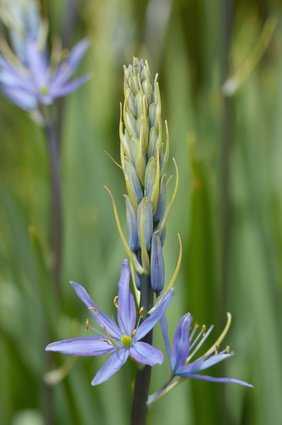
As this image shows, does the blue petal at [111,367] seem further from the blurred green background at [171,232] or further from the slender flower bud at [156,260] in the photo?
the blurred green background at [171,232]

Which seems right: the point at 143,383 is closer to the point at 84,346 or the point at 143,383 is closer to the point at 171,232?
the point at 84,346

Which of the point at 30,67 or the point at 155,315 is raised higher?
the point at 30,67

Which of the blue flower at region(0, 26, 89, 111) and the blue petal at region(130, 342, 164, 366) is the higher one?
the blue flower at region(0, 26, 89, 111)

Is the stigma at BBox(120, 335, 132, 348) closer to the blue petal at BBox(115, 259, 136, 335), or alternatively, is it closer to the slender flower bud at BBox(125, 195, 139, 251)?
the blue petal at BBox(115, 259, 136, 335)

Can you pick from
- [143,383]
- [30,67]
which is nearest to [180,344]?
[143,383]

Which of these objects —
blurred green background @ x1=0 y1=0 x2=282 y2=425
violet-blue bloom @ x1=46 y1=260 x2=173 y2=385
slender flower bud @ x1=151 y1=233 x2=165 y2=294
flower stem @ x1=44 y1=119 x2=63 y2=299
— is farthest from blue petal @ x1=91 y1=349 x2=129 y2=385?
flower stem @ x1=44 y1=119 x2=63 y2=299

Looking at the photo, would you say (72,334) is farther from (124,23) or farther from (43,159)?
(124,23)

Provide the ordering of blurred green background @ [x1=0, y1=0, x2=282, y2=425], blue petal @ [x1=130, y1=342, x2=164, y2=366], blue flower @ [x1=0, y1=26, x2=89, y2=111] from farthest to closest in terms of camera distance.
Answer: blurred green background @ [x1=0, y1=0, x2=282, y2=425] < blue flower @ [x1=0, y1=26, x2=89, y2=111] < blue petal @ [x1=130, y1=342, x2=164, y2=366]

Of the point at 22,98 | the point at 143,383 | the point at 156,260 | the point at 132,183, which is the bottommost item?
the point at 143,383

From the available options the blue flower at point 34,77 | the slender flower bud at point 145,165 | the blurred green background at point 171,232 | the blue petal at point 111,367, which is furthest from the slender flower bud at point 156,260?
the blue flower at point 34,77
